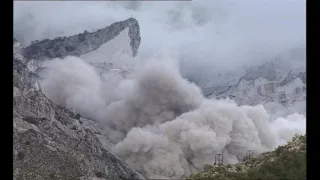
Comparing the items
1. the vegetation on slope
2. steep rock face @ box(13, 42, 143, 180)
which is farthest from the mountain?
the vegetation on slope

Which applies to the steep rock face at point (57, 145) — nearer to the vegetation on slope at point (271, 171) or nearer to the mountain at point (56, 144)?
the mountain at point (56, 144)

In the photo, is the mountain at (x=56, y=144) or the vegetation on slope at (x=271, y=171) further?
the mountain at (x=56, y=144)

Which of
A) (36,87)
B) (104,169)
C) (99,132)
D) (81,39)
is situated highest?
(81,39)

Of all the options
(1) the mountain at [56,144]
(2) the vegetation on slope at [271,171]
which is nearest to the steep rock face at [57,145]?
(1) the mountain at [56,144]

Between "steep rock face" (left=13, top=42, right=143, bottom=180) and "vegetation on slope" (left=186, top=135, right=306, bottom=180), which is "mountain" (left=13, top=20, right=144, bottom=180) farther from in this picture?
"vegetation on slope" (left=186, top=135, right=306, bottom=180)
